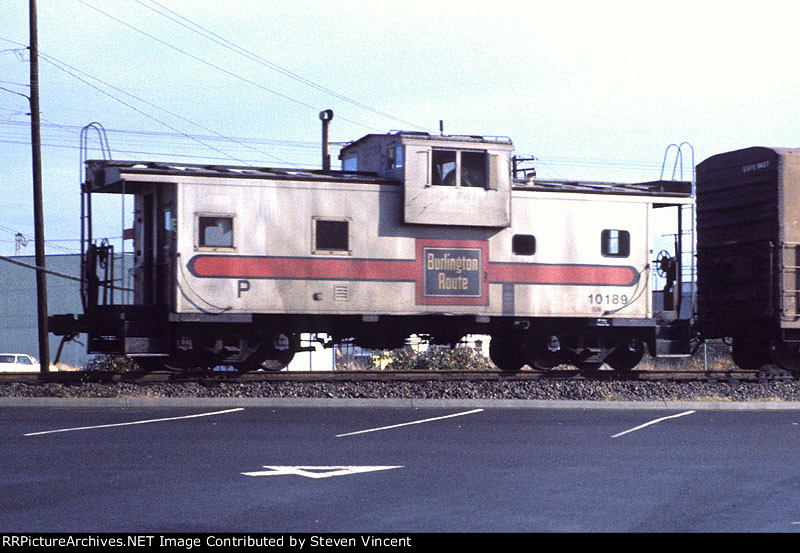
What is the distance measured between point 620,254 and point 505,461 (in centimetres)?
1098

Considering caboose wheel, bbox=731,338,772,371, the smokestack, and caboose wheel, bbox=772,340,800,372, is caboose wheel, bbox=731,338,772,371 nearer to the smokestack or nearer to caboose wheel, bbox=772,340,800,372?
caboose wheel, bbox=772,340,800,372

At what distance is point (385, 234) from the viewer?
18234mm

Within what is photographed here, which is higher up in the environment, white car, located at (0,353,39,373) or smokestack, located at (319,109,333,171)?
smokestack, located at (319,109,333,171)

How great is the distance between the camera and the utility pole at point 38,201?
72.8 feet

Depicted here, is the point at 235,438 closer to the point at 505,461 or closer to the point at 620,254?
the point at 505,461

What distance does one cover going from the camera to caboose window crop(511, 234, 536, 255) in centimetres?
1911

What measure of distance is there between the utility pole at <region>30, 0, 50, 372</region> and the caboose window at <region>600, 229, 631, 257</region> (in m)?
11.5

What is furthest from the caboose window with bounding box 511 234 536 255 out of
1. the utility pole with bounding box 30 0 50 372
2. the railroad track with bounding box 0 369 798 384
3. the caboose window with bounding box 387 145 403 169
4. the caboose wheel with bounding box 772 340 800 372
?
the utility pole with bounding box 30 0 50 372

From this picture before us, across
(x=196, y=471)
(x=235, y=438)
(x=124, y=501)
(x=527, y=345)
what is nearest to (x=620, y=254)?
(x=527, y=345)

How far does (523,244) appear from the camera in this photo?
19.2 metres

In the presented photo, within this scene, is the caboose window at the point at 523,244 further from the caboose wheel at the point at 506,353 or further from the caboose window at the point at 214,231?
the caboose window at the point at 214,231

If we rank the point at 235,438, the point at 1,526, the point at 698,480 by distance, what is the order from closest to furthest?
the point at 1,526
the point at 698,480
the point at 235,438

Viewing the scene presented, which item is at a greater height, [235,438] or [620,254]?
[620,254]
